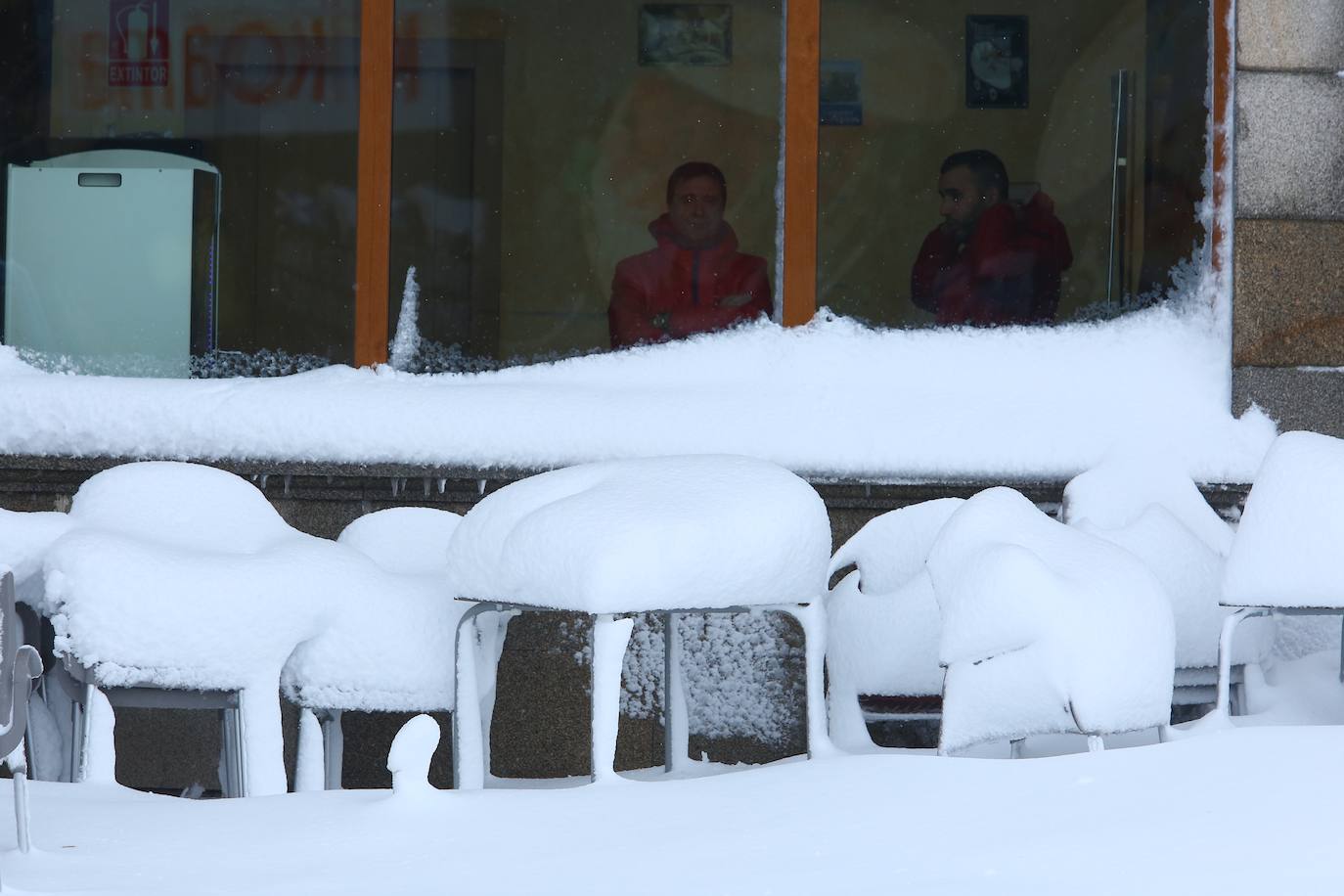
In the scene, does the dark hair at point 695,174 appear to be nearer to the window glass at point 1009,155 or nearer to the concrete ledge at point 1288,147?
the window glass at point 1009,155

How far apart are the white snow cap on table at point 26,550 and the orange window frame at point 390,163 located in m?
1.95

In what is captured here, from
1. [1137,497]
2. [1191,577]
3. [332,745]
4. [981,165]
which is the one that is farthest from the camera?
[981,165]

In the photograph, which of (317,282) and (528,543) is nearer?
(528,543)

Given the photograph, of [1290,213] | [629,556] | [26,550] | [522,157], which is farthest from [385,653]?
[1290,213]

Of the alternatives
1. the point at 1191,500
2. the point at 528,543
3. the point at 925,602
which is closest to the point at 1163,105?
the point at 1191,500

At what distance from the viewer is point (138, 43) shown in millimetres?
6262

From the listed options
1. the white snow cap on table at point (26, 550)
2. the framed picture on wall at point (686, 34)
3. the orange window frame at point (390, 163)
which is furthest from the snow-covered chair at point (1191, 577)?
the white snow cap on table at point (26, 550)

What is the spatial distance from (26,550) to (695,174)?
9.77 ft

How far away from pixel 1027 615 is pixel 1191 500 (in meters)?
1.58

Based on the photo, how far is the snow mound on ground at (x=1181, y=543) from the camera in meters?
4.66

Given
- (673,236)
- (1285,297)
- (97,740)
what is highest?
(673,236)

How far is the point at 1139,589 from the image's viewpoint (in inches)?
156

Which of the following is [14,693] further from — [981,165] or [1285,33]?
[1285,33]

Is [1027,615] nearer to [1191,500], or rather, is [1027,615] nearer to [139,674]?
[1191,500]
